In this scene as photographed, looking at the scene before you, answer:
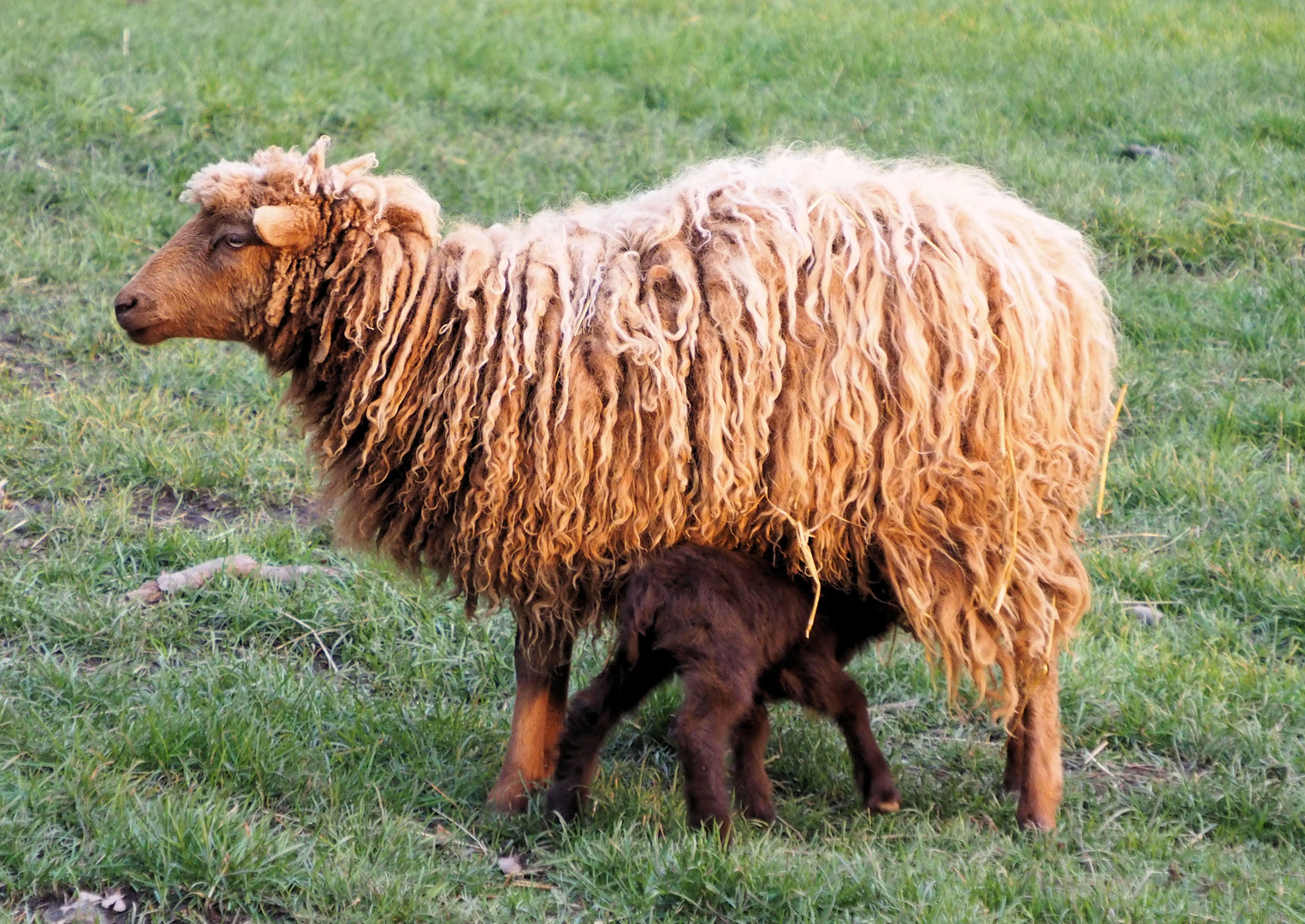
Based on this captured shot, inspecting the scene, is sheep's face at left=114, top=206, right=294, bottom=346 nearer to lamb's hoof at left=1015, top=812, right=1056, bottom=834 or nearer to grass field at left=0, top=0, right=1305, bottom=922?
grass field at left=0, top=0, right=1305, bottom=922

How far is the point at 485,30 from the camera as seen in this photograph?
990 centimetres

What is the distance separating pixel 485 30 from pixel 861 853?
765 cm

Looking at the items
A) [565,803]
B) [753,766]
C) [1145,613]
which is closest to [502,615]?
[565,803]

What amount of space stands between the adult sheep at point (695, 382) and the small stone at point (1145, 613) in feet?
3.69

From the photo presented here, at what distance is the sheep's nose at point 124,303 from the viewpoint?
12.8ft

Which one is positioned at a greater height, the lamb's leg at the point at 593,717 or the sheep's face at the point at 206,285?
the sheep's face at the point at 206,285

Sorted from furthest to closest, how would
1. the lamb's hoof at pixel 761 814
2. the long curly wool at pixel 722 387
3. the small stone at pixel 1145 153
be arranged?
the small stone at pixel 1145 153
the lamb's hoof at pixel 761 814
the long curly wool at pixel 722 387

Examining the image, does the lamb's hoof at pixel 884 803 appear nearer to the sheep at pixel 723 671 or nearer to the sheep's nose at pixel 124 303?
the sheep at pixel 723 671

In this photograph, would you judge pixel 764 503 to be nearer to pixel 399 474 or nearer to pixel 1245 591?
pixel 399 474

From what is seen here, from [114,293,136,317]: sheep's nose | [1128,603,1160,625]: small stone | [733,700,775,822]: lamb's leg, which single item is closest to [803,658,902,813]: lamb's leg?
[733,700,775,822]: lamb's leg

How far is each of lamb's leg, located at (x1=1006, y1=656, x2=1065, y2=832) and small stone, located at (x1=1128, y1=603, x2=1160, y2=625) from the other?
112cm

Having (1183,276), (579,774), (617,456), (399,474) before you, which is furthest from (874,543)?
(1183,276)

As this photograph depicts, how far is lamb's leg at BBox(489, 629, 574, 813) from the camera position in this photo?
3896mm

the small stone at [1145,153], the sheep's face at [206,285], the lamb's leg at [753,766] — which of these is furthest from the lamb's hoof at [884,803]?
the small stone at [1145,153]
